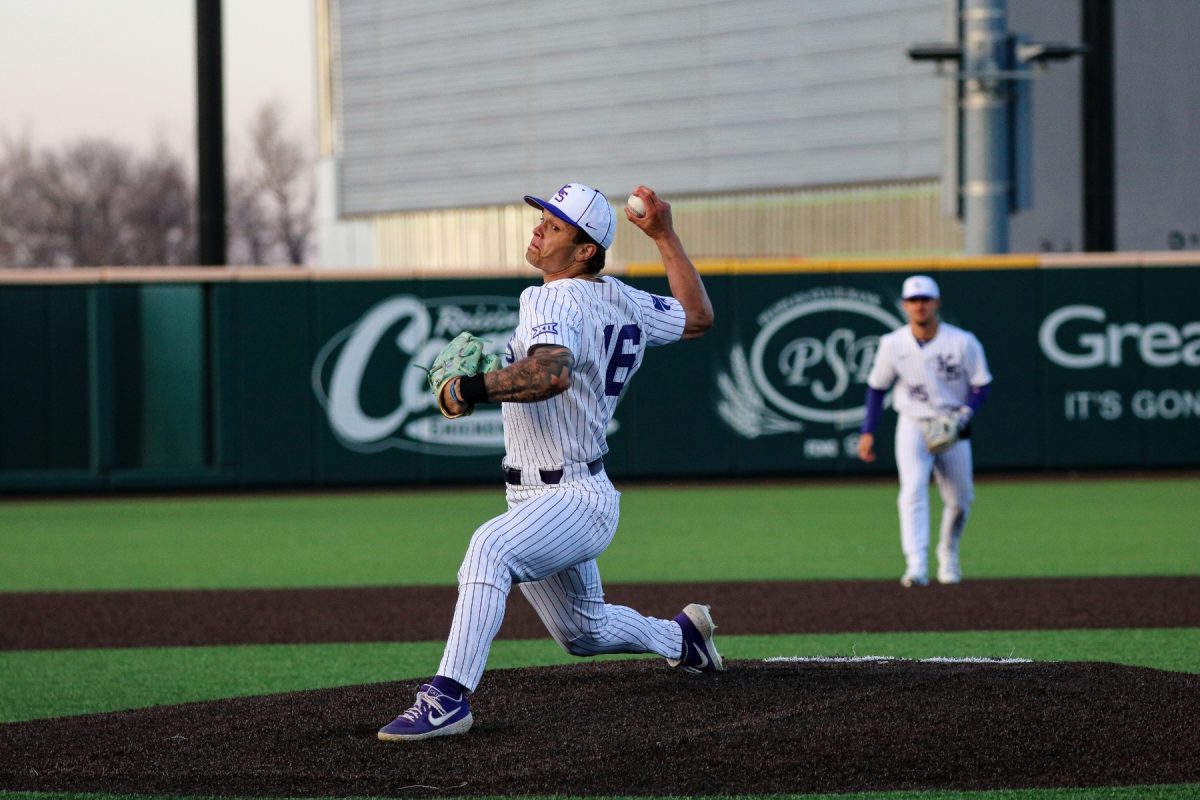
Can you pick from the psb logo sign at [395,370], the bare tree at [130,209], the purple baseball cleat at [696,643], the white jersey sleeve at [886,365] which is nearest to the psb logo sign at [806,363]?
the psb logo sign at [395,370]

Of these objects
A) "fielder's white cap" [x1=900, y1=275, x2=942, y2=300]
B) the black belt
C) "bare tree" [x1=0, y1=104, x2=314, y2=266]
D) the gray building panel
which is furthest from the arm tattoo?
"bare tree" [x1=0, y1=104, x2=314, y2=266]

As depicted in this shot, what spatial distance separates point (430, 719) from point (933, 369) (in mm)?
5968

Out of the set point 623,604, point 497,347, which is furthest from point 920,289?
point 497,347

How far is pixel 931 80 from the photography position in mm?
33594

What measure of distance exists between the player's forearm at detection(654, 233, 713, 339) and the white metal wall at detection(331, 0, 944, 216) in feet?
91.5

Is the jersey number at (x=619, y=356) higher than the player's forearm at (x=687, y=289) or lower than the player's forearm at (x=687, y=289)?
lower

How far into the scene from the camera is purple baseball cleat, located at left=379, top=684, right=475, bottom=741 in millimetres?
5199

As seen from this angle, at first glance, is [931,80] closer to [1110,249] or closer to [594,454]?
[1110,249]

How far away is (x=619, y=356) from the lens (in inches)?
219

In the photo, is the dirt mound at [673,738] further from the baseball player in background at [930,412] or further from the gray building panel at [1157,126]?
the gray building panel at [1157,126]

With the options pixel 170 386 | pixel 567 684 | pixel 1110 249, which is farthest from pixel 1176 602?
pixel 1110 249

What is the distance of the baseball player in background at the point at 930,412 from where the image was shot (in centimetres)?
1023

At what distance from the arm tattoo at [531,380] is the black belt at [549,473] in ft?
1.51

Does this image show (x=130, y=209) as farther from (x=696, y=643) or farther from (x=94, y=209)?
(x=696, y=643)
